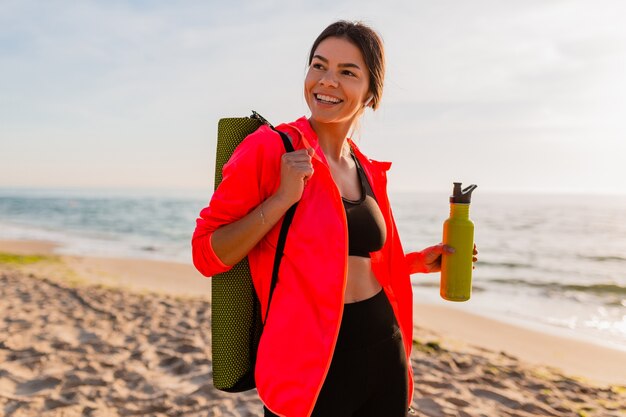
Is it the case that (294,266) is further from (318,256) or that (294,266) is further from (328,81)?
(328,81)

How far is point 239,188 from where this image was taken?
5.67ft

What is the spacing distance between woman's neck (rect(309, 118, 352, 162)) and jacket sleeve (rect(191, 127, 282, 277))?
0.39 metres

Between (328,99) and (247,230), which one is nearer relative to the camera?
(247,230)

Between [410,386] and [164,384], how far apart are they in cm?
320

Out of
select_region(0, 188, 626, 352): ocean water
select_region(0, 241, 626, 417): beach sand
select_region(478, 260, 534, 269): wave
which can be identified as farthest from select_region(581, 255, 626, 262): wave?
select_region(0, 241, 626, 417): beach sand

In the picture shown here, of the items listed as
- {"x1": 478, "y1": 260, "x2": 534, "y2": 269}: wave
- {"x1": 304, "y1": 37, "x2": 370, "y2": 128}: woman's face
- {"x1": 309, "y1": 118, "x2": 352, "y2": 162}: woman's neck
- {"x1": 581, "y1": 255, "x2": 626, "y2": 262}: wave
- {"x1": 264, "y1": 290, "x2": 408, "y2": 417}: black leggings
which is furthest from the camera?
{"x1": 581, "y1": 255, "x2": 626, "y2": 262}: wave

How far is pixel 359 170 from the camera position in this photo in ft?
7.48

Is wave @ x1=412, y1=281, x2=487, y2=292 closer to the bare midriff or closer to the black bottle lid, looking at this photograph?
the black bottle lid

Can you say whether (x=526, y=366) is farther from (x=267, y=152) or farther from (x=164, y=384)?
(x=267, y=152)

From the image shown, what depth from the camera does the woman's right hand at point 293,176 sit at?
170 cm

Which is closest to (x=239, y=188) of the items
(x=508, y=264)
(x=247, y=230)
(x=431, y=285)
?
(x=247, y=230)

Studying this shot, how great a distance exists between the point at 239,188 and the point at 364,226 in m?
0.53

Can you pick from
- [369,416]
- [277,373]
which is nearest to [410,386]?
[369,416]

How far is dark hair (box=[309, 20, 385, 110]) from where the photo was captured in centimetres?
209
